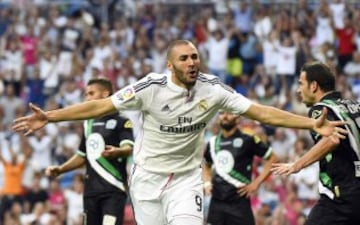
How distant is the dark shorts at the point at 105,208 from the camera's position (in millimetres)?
13938

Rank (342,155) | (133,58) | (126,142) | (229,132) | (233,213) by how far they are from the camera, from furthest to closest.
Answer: (133,58) < (229,132) < (233,213) < (126,142) < (342,155)

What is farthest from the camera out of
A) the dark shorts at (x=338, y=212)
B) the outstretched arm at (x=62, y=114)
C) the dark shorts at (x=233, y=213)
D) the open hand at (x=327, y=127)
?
the dark shorts at (x=233, y=213)

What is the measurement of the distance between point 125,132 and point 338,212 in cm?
350

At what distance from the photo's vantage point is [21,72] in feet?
91.5

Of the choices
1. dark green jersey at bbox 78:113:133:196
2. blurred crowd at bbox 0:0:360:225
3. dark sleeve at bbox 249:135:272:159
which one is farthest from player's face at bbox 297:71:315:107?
blurred crowd at bbox 0:0:360:225

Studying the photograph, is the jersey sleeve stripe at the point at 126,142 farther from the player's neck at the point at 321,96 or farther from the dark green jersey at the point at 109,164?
the player's neck at the point at 321,96

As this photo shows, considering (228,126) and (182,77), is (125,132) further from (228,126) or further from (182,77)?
(182,77)

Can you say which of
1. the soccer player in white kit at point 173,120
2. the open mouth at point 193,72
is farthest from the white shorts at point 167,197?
the open mouth at point 193,72

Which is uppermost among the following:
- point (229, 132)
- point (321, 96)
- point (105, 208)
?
point (321, 96)

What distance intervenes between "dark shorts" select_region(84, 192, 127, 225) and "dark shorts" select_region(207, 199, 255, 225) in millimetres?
1331

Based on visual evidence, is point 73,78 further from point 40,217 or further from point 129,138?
point 129,138

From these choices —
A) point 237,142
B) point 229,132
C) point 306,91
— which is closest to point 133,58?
point 229,132

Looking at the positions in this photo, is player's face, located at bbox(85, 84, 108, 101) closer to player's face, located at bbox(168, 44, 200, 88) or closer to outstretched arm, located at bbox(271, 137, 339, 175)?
player's face, located at bbox(168, 44, 200, 88)

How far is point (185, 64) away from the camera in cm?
1158
